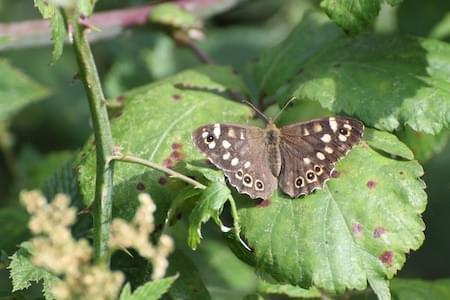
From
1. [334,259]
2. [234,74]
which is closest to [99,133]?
[334,259]

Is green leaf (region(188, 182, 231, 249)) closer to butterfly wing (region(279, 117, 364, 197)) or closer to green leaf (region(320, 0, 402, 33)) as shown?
butterfly wing (region(279, 117, 364, 197))

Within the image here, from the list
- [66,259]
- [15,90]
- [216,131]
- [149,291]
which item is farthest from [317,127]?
[15,90]

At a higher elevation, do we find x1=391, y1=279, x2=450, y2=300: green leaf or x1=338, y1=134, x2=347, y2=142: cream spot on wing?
x1=338, y1=134, x2=347, y2=142: cream spot on wing

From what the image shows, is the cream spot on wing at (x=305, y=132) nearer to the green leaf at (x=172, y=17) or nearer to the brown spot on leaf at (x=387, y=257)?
the brown spot on leaf at (x=387, y=257)

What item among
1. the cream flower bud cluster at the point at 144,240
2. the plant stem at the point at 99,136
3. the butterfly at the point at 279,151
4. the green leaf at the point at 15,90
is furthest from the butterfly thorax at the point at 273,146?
the green leaf at the point at 15,90

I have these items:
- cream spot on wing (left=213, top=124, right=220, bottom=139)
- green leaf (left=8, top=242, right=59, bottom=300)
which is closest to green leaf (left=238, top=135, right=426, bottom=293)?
cream spot on wing (left=213, top=124, right=220, bottom=139)

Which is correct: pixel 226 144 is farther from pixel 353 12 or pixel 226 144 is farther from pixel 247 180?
pixel 353 12

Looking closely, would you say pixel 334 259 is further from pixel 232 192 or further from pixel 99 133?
pixel 99 133
